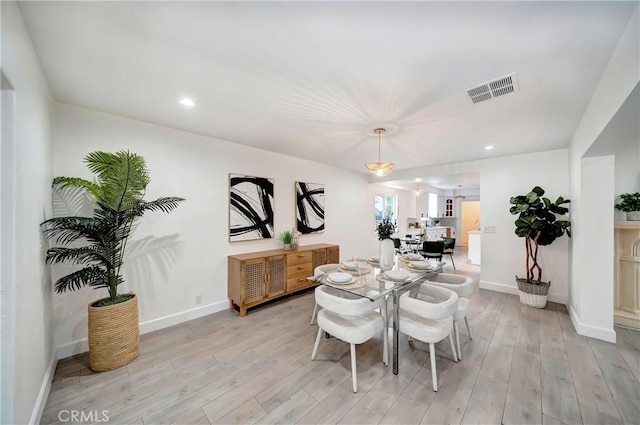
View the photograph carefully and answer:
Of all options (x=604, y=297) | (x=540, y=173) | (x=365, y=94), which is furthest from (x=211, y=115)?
(x=540, y=173)

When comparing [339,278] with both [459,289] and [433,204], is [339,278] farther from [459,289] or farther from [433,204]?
[433,204]

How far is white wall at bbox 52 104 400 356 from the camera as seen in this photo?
94.4 inches

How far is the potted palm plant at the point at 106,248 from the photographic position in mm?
2090

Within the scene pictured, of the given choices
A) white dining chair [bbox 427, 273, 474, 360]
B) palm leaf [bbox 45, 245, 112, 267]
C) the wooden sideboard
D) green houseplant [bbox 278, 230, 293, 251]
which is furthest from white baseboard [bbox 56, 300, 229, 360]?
white dining chair [bbox 427, 273, 474, 360]

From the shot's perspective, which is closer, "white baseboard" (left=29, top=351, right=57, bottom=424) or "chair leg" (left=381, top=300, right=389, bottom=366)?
"white baseboard" (left=29, top=351, right=57, bottom=424)

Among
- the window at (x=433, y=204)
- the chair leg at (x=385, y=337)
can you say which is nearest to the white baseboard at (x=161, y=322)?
the chair leg at (x=385, y=337)

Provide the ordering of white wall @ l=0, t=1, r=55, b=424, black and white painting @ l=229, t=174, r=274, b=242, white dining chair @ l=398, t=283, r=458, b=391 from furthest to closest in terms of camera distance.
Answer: black and white painting @ l=229, t=174, r=274, b=242 < white dining chair @ l=398, t=283, r=458, b=391 < white wall @ l=0, t=1, r=55, b=424

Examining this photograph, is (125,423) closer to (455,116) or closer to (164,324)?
(164,324)

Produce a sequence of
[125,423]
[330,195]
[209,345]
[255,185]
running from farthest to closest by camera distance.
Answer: [330,195] < [255,185] < [209,345] < [125,423]

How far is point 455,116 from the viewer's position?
2580 millimetres

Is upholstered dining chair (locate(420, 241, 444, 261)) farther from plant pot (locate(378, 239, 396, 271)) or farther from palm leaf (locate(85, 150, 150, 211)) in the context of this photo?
palm leaf (locate(85, 150, 150, 211))

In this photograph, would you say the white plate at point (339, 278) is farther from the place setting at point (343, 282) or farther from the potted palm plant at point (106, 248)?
the potted palm plant at point (106, 248)

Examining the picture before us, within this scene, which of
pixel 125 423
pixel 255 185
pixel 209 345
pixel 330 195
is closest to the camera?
pixel 125 423

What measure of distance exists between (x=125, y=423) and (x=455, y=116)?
3.95 m
